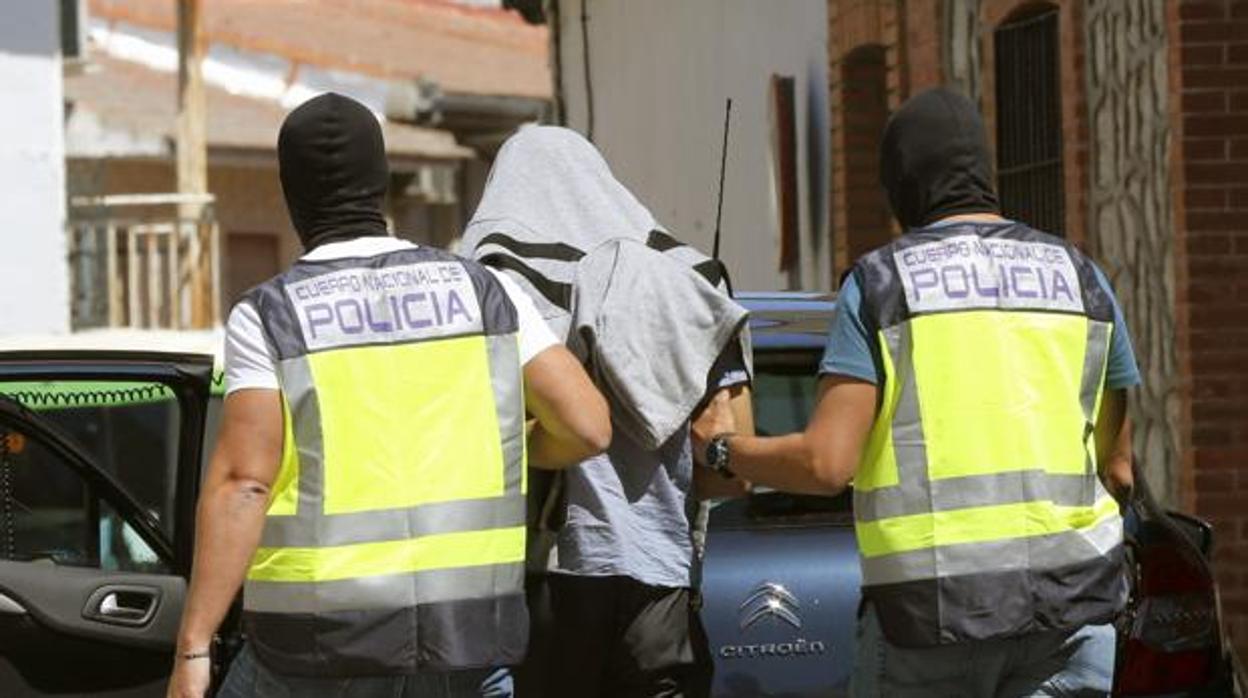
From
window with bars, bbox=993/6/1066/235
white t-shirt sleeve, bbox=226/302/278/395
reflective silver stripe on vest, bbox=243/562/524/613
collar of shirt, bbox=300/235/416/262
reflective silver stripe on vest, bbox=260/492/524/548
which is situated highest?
window with bars, bbox=993/6/1066/235

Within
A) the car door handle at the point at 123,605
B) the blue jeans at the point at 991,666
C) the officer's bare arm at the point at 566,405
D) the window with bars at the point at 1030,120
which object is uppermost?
the window with bars at the point at 1030,120

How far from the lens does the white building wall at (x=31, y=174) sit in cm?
2681

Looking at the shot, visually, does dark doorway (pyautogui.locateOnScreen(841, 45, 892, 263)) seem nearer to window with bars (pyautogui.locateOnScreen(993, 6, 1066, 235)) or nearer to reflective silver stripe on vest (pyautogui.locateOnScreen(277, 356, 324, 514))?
window with bars (pyautogui.locateOnScreen(993, 6, 1066, 235))

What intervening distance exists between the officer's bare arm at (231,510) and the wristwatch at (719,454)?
3.11 feet

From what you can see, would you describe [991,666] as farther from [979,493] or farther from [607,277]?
[607,277]

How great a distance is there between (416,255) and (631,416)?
0.65m

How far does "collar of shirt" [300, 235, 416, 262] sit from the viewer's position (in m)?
5.10

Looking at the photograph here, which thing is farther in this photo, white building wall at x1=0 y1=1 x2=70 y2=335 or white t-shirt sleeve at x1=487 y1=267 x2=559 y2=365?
white building wall at x1=0 y1=1 x2=70 y2=335

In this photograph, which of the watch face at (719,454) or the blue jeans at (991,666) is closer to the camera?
the blue jeans at (991,666)

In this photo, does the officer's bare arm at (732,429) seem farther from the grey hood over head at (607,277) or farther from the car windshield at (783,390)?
the car windshield at (783,390)

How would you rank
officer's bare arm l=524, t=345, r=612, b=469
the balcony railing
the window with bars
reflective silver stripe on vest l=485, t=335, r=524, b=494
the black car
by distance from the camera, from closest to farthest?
reflective silver stripe on vest l=485, t=335, r=524, b=494, officer's bare arm l=524, t=345, r=612, b=469, the black car, the window with bars, the balcony railing

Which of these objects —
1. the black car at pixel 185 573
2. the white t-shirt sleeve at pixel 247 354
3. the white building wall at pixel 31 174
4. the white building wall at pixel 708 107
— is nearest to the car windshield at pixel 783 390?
the black car at pixel 185 573

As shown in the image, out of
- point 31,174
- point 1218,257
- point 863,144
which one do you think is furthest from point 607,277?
point 31,174

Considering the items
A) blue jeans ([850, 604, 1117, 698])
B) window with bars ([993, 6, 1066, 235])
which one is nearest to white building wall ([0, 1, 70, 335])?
window with bars ([993, 6, 1066, 235])
